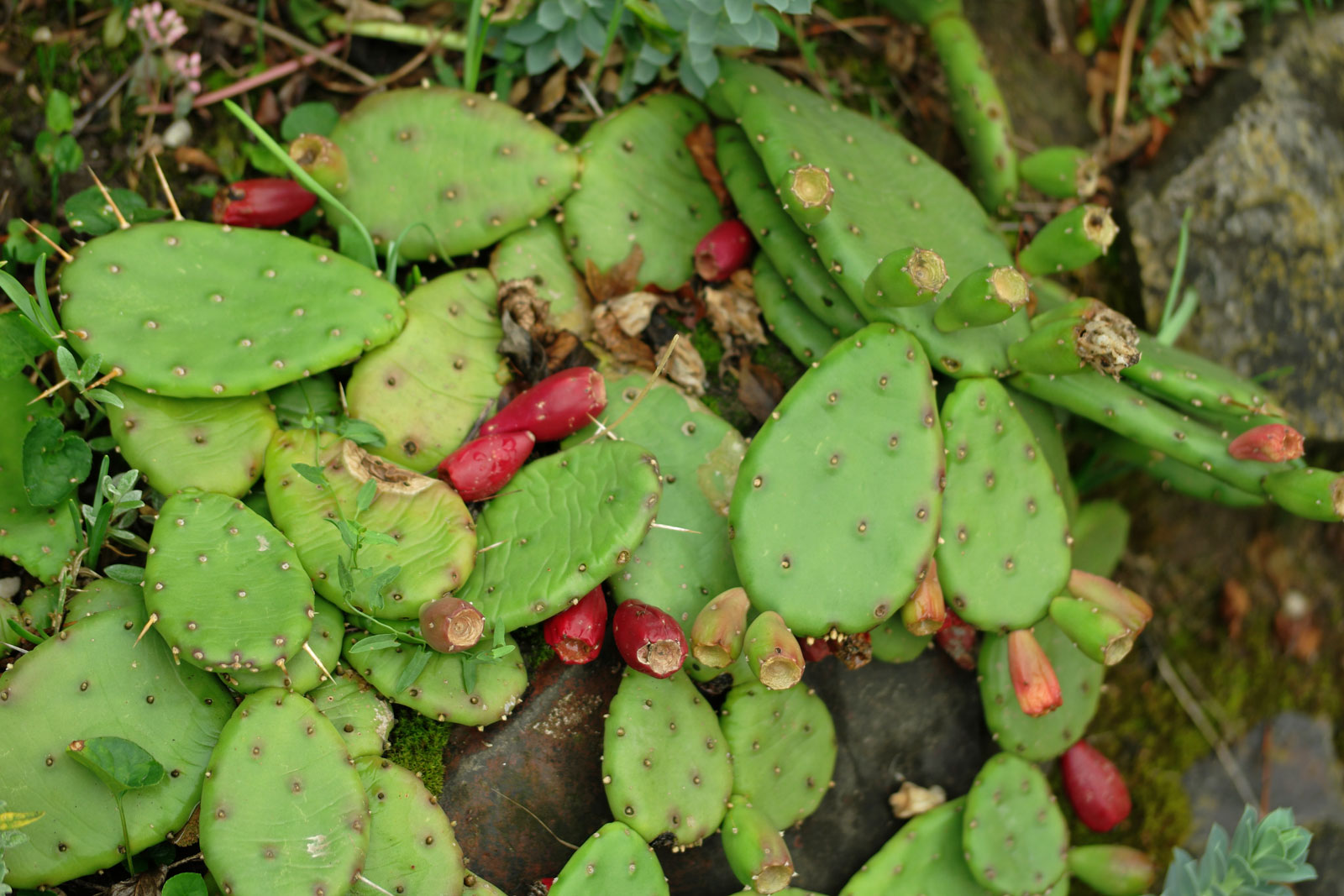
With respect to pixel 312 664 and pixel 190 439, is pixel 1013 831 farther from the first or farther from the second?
pixel 190 439

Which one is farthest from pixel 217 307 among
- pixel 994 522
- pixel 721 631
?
pixel 994 522

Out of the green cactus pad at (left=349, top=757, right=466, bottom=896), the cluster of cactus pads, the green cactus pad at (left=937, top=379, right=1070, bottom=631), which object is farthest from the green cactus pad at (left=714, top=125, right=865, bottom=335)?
the green cactus pad at (left=349, top=757, right=466, bottom=896)

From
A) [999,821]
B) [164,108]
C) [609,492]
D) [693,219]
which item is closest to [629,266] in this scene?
[693,219]

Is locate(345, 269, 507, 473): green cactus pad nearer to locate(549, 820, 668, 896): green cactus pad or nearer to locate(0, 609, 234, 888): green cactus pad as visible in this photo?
locate(0, 609, 234, 888): green cactus pad

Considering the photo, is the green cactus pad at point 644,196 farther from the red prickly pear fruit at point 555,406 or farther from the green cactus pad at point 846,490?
the green cactus pad at point 846,490

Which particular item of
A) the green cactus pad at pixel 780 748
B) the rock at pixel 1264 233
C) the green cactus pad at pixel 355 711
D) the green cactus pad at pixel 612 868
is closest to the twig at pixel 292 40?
the green cactus pad at pixel 355 711

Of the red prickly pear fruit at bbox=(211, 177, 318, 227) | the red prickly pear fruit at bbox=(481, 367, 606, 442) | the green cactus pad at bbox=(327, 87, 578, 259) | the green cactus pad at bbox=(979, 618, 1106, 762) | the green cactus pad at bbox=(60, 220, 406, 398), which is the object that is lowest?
the green cactus pad at bbox=(979, 618, 1106, 762)
